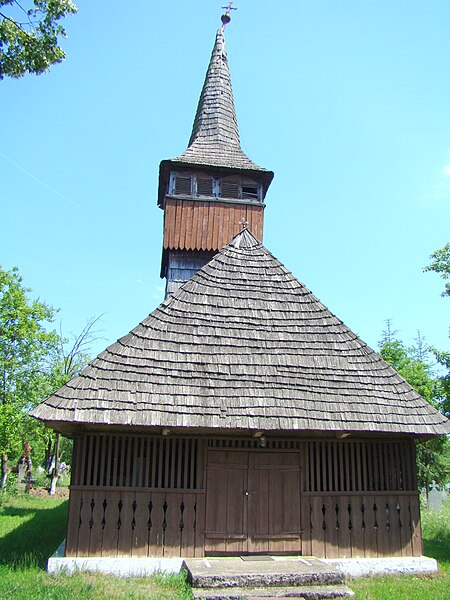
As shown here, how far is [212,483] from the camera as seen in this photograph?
821 cm

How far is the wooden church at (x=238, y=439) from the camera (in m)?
7.70

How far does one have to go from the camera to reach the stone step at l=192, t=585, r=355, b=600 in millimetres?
6371

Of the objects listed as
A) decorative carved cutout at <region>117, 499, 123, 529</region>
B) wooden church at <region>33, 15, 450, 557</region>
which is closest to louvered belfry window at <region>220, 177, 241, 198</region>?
wooden church at <region>33, 15, 450, 557</region>

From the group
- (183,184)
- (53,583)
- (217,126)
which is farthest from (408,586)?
(217,126)

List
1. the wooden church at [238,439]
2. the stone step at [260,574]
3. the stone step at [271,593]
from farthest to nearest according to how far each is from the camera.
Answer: the wooden church at [238,439]
the stone step at [260,574]
the stone step at [271,593]

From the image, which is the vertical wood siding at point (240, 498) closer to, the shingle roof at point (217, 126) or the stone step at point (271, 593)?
the stone step at point (271, 593)

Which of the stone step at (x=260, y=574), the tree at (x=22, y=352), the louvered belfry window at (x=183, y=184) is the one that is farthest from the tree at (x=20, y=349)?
the stone step at (x=260, y=574)

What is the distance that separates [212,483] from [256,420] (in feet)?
4.56

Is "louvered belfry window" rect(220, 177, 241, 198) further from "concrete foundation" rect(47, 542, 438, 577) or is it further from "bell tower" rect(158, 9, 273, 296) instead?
"concrete foundation" rect(47, 542, 438, 577)

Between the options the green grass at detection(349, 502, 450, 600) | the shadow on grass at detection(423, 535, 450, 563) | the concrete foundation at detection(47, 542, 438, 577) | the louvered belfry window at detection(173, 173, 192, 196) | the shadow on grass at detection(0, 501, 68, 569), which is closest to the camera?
the green grass at detection(349, 502, 450, 600)

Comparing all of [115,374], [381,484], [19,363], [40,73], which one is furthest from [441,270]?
[19,363]

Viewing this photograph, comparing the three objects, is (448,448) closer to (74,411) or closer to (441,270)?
(441,270)

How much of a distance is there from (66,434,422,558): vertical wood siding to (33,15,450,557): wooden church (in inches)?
0.7

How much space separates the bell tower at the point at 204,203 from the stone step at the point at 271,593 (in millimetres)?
8027
